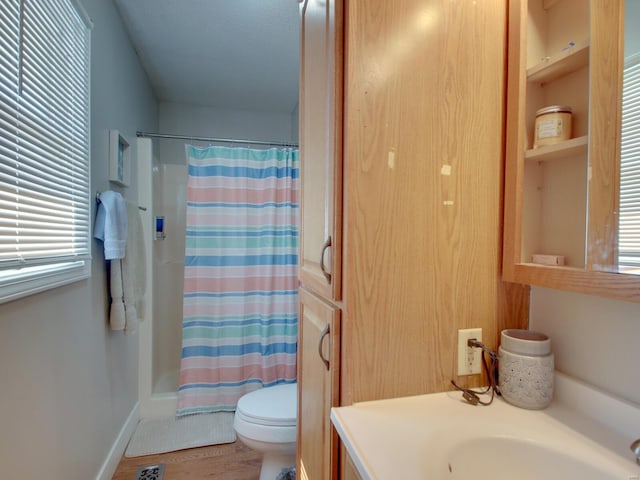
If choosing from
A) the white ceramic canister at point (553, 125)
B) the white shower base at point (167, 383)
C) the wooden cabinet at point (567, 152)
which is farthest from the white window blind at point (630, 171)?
the white shower base at point (167, 383)

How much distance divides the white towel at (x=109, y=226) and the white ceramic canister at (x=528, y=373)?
1.60 m

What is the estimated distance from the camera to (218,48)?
2.03m

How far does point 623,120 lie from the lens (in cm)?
60

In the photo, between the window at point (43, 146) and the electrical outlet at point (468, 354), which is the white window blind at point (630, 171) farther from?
the window at point (43, 146)

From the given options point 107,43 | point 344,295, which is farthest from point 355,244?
point 107,43

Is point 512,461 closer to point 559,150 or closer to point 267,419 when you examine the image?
point 559,150

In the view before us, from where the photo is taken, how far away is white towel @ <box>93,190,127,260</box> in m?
1.41

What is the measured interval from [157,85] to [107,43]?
3.25 ft

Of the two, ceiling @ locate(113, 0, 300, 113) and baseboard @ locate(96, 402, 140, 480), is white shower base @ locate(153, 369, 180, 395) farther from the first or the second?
ceiling @ locate(113, 0, 300, 113)

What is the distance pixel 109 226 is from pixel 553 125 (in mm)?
1694

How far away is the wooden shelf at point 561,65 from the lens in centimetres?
69

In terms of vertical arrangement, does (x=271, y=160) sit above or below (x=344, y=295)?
above

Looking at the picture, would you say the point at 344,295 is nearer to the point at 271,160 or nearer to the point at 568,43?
the point at 568,43

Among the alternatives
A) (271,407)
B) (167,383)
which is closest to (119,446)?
(167,383)
